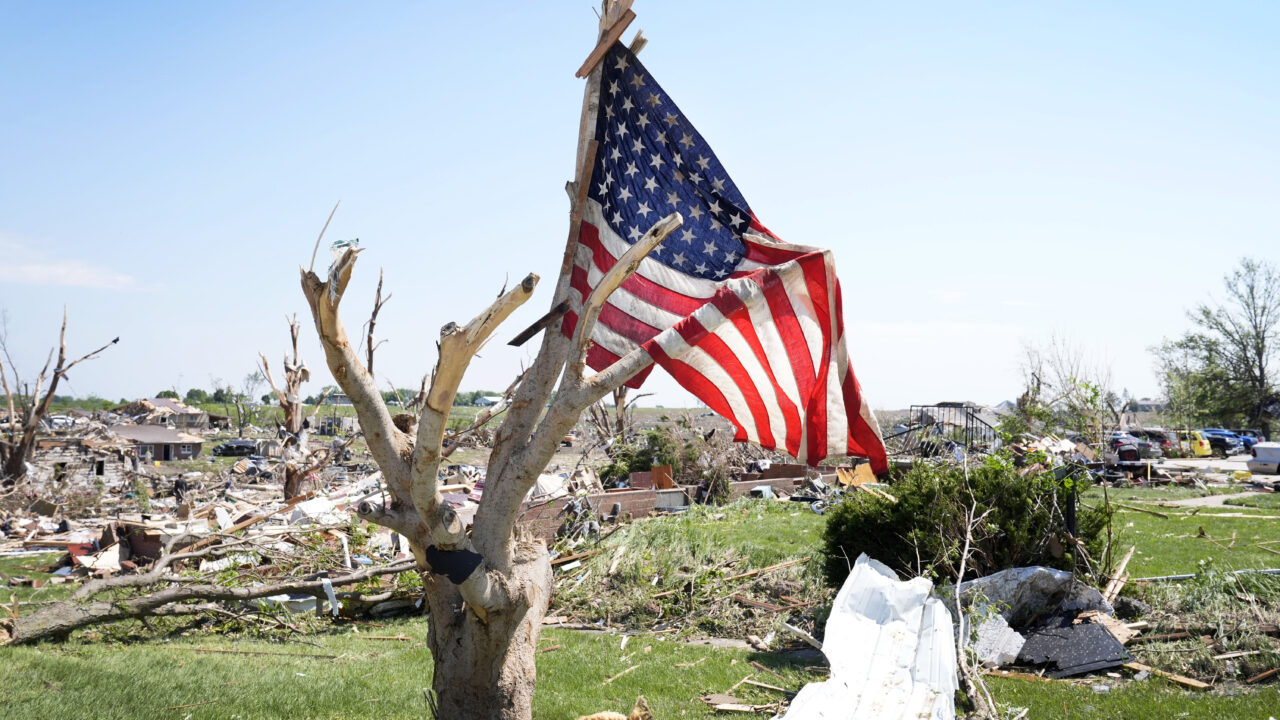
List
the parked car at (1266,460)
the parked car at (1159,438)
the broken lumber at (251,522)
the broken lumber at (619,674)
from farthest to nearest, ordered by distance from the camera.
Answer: the parked car at (1159,438)
the parked car at (1266,460)
the broken lumber at (251,522)
the broken lumber at (619,674)

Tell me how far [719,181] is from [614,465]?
18.2m

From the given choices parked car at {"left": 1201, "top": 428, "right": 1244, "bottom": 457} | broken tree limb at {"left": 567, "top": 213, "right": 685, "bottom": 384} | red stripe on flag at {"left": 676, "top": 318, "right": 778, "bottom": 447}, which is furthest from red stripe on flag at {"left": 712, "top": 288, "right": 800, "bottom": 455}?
parked car at {"left": 1201, "top": 428, "right": 1244, "bottom": 457}

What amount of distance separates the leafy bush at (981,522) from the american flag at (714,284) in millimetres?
3760

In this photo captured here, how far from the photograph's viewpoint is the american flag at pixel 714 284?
16.7 ft

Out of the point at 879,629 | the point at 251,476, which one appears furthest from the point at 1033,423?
the point at 251,476

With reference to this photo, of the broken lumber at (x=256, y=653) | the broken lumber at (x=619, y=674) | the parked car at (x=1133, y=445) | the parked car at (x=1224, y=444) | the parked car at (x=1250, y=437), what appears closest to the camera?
the broken lumber at (x=619, y=674)

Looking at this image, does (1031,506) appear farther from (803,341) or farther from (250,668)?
(250,668)

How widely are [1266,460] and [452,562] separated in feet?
115

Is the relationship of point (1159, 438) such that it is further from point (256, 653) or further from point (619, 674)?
point (256, 653)

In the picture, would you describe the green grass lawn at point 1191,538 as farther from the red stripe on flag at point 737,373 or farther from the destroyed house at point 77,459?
the destroyed house at point 77,459

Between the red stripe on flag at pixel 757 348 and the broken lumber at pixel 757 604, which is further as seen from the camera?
the broken lumber at pixel 757 604

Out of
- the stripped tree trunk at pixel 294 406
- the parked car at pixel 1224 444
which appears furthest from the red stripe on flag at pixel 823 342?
the parked car at pixel 1224 444

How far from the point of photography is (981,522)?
8562 millimetres

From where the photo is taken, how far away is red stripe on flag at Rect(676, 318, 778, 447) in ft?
15.3
